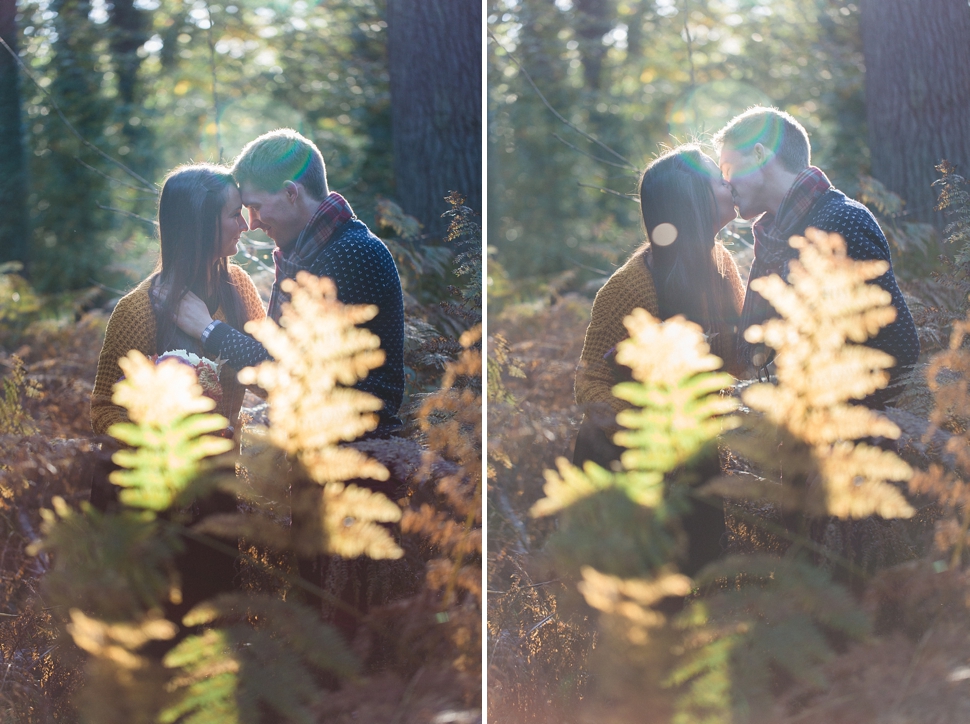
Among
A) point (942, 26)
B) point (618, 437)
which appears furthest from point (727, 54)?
point (618, 437)

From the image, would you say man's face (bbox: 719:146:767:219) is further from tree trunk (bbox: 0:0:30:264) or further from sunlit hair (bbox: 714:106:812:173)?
tree trunk (bbox: 0:0:30:264)

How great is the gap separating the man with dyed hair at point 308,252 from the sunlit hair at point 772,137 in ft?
4.45

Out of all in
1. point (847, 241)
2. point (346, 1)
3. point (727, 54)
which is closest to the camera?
point (847, 241)

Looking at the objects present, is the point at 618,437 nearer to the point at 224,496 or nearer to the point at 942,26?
the point at 224,496

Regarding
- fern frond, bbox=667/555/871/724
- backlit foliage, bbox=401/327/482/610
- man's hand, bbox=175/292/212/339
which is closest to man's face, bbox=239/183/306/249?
man's hand, bbox=175/292/212/339

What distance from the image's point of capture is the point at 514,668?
117 inches

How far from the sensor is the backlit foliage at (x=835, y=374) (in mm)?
2588

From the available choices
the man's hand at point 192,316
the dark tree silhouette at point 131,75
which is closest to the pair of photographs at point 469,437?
the man's hand at point 192,316

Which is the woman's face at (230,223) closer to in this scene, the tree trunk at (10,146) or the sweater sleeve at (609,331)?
the tree trunk at (10,146)

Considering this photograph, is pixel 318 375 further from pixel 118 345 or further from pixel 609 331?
pixel 609 331

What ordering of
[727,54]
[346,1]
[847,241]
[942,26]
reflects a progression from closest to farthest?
[847,241] → [942,26] → [346,1] → [727,54]

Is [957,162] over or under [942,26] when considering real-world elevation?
under

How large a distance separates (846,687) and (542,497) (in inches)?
51.5

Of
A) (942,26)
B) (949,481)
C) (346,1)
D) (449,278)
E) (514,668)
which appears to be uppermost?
(346,1)
